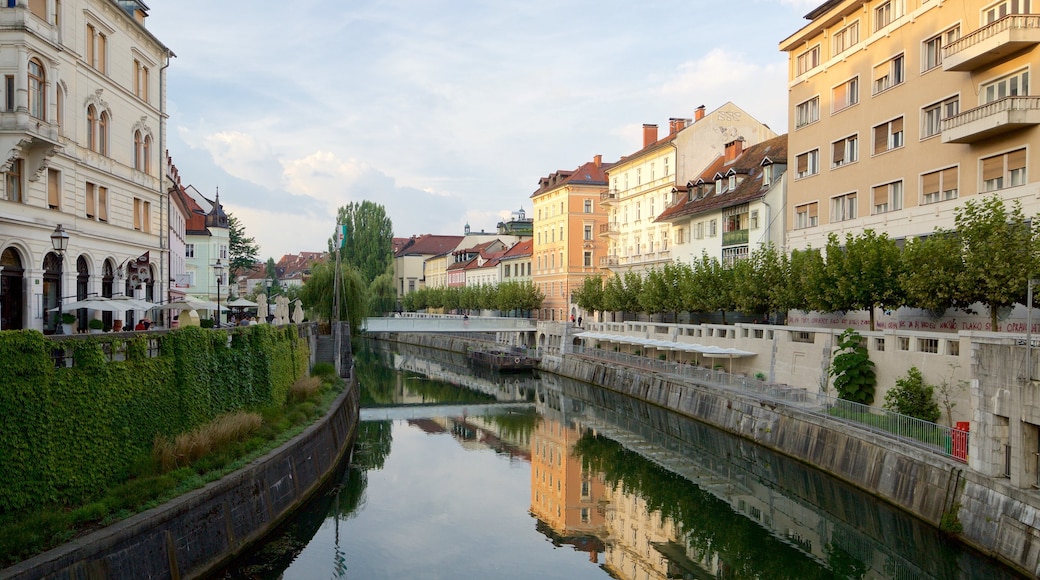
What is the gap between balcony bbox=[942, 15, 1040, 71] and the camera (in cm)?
2355

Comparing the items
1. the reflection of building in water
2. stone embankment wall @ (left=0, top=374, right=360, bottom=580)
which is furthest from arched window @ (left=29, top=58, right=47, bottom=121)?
the reflection of building in water

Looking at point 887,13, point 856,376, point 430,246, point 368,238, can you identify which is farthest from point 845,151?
point 430,246

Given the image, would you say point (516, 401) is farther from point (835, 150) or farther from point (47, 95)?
point (47, 95)

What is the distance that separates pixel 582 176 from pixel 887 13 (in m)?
46.0

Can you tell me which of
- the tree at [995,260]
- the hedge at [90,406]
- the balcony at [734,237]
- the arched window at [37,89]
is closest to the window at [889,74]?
the tree at [995,260]

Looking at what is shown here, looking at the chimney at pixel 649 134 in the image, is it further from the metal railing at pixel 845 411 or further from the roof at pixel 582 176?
the metal railing at pixel 845 411

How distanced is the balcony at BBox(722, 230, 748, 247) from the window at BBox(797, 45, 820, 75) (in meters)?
9.43

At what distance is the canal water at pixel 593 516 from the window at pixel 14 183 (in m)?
11.7

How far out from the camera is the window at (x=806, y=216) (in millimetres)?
36562

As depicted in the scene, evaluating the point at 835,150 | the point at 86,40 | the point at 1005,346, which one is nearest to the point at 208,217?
the point at 86,40

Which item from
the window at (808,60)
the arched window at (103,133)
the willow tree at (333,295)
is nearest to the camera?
the arched window at (103,133)

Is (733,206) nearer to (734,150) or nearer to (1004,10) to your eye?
(734,150)

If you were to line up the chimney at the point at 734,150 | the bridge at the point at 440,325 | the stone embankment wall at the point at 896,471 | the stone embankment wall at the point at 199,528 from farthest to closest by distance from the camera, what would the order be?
the bridge at the point at 440,325 < the chimney at the point at 734,150 < the stone embankment wall at the point at 896,471 < the stone embankment wall at the point at 199,528

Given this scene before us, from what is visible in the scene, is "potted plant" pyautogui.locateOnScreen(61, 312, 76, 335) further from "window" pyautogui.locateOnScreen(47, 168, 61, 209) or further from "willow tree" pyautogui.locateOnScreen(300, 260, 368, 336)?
"willow tree" pyautogui.locateOnScreen(300, 260, 368, 336)
